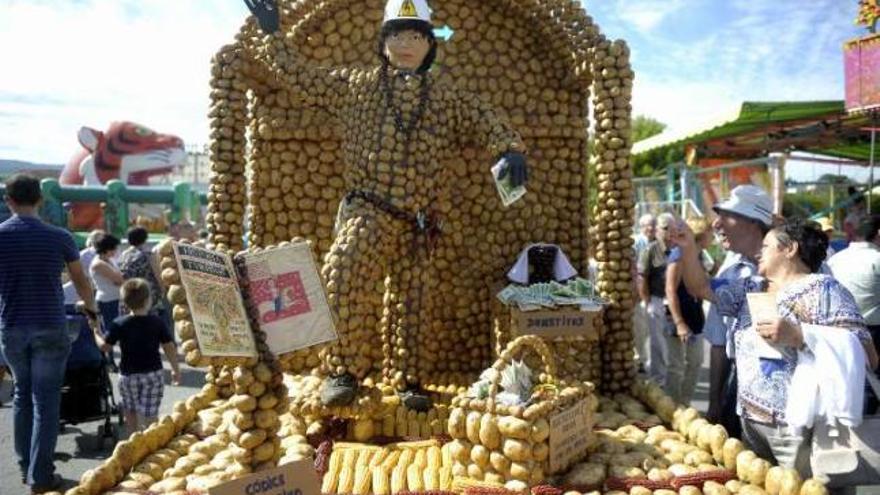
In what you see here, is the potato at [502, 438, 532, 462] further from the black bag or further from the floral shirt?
the black bag

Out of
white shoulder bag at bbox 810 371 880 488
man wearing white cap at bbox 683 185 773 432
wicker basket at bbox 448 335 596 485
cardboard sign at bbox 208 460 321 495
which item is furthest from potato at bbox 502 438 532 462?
man wearing white cap at bbox 683 185 773 432

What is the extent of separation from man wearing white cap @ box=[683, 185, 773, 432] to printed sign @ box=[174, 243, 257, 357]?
235 centimetres

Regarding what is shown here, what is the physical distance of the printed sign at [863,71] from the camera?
6.30 metres

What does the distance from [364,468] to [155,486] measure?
2.94 ft

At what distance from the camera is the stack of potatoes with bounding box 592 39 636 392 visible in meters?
Answer: 4.45

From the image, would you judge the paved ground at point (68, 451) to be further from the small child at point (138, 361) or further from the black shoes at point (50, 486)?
the small child at point (138, 361)

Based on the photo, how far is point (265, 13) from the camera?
396cm

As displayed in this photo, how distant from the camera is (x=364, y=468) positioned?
323cm

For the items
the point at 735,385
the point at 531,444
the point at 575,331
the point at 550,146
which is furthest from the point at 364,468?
the point at 550,146

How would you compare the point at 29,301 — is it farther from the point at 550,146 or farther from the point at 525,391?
the point at 550,146

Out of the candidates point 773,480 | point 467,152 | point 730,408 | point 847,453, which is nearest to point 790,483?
point 773,480

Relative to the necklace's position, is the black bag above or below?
below

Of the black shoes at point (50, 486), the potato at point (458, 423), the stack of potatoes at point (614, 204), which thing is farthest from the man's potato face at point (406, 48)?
the black shoes at point (50, 486)

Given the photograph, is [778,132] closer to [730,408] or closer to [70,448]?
[730,408]
